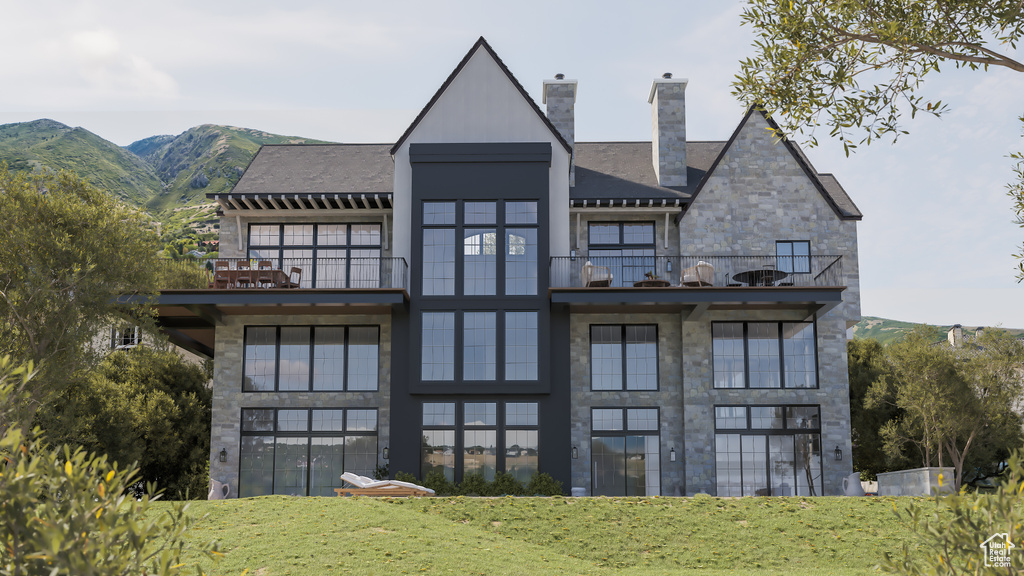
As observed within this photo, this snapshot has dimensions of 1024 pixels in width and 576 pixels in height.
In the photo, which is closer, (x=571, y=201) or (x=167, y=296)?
(x=167, y=296)

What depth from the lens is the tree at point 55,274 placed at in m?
18.9

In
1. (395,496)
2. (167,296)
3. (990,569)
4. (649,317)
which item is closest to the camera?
(990,569)

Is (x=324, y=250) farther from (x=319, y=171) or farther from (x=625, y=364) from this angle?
(x=625, y=364)

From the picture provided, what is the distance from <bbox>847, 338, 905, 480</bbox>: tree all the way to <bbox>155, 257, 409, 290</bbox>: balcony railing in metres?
17.4

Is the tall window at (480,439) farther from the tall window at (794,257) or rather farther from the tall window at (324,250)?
the tall window at (794,257)

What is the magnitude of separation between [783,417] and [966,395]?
793cm

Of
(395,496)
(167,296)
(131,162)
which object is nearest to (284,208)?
(167,296)

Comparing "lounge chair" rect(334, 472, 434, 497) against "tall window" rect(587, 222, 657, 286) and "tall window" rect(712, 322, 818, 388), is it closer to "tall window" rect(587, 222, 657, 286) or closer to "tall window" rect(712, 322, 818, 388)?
"tall window" rect(587, 222, 657, 286)

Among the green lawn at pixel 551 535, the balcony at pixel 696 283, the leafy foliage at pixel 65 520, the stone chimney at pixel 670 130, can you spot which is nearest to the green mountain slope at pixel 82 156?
the stone chimney at pixel 670 130

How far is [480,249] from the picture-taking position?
916 inches

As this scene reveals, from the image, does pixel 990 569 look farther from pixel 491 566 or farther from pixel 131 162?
pixel 131 162

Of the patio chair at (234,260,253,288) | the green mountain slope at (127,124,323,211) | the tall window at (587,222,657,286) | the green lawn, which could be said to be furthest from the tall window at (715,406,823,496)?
the green mountain slope at (127,124,323,211)

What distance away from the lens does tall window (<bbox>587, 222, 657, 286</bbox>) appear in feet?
80.2

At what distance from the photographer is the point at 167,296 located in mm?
22000
